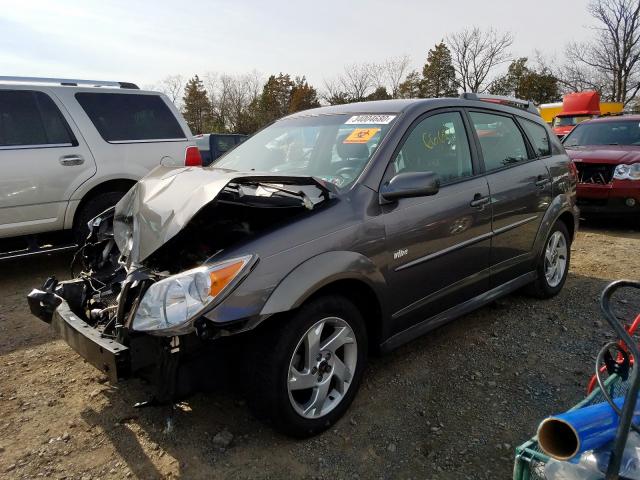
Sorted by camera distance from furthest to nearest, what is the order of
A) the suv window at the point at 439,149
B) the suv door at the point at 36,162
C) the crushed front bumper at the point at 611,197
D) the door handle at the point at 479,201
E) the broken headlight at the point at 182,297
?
1. the crushed front bumper at the point at 611,197
2. the suv door at the point at 36,162
3. the door handle at the point at 479,201
4. the suv window at the point at 439,149
5. the broken headlight at the point at 182,297

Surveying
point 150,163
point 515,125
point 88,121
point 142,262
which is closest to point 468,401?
point 142,262

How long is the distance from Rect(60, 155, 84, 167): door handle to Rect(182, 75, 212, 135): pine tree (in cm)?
3962

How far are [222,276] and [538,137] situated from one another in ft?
11.2

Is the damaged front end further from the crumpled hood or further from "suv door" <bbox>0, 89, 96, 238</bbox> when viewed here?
the crumpled hood

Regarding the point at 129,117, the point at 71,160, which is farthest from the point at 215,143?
the point at 71,160

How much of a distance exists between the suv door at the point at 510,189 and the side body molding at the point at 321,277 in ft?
4.34

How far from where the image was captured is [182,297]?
207cm

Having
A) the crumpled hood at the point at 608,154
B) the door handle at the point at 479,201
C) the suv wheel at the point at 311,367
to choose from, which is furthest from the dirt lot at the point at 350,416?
the crumpled hood at the point at 608,154

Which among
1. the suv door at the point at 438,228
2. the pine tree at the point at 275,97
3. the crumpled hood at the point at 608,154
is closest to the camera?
the suv door at the point at 438,228

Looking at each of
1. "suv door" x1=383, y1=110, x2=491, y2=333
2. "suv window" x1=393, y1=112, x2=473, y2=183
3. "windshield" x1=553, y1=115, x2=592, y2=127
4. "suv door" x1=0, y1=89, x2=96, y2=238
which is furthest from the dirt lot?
"windshield" x1=553, y1=115, x2=592, y2=127

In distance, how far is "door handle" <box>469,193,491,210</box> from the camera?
322cm

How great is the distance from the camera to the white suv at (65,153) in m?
4.71

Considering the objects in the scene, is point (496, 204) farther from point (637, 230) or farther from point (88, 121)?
point (637, 230)

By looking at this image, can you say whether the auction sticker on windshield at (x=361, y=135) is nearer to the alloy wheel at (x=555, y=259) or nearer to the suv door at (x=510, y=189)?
the suv door at (x=510, y=189)
